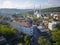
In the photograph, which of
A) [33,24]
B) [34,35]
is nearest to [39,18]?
[33,24]

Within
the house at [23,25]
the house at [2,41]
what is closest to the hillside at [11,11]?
the house at [23,25]

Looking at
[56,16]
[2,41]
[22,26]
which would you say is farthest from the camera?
[56,16]

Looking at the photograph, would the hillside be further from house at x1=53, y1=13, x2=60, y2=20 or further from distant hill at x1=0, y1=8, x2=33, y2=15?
house at x1=53, y1=13, x2=60, y2=20

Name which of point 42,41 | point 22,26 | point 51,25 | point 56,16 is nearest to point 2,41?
point 22,26

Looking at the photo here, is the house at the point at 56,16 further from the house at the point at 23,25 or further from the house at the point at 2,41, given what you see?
the house at the point at 2,41

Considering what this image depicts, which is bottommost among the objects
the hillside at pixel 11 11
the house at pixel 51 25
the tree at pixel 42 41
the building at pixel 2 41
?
the tree at pixel 42 41

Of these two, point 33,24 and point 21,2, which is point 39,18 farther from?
point 21,2

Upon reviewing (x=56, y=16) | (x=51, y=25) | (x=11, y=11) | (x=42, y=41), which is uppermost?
(x=11, y=11)

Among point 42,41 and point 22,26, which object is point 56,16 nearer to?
point 42,41
